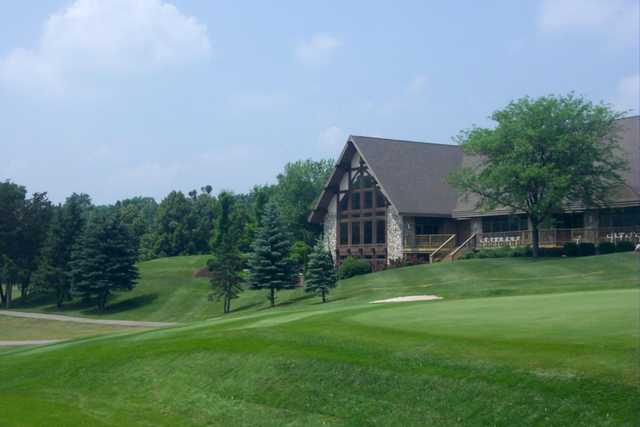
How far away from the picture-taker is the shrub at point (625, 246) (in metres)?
44.9

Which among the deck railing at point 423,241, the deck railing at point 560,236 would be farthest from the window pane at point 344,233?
the deck railing at point 560,236

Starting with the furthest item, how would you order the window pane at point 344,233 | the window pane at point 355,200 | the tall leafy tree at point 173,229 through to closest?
1. the tall leafy tree at point 173,229
2. the window pane at point 344,233
3. the window pane at point 355,200

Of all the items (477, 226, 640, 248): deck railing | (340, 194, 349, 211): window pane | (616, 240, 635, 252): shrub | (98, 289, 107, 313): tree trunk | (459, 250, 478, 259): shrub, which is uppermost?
(340, 194, 349, 211): window pane

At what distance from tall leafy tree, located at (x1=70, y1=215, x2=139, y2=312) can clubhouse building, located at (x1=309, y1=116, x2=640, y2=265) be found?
14.7m

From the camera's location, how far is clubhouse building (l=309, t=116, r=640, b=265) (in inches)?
1876

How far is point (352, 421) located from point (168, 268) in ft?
198

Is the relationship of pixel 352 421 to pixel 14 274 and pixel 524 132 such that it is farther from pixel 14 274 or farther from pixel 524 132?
pixel 14 274

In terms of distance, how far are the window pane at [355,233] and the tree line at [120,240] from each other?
12.4ft

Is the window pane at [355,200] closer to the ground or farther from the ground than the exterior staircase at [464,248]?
farther from the ground

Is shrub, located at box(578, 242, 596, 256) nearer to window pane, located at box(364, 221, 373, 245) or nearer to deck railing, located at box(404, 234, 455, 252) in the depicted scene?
deck railing, located at box(404, 234, 455, 252)

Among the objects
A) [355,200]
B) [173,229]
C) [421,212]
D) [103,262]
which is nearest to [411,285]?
[421,212]

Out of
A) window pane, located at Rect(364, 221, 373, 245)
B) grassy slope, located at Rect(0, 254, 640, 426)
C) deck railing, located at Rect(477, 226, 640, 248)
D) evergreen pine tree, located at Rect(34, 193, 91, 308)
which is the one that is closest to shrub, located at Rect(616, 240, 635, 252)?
deck railing, located at Rect(477, 226, 640, 248)

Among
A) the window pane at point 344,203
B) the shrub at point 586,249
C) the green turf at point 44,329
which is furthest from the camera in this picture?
the window pane at point 344,203

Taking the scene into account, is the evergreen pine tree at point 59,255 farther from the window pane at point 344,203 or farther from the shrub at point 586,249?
the shrub at point 586,249
